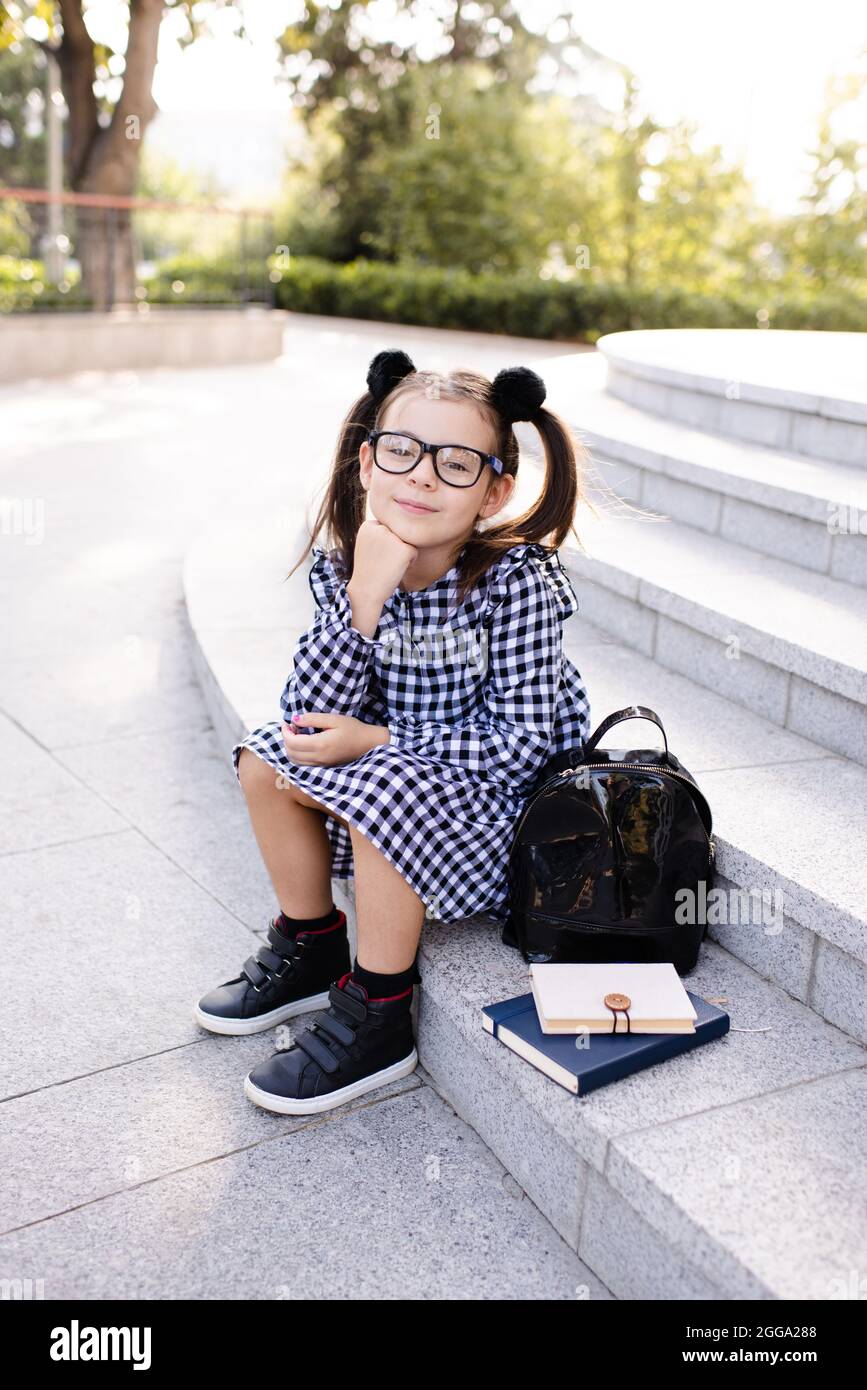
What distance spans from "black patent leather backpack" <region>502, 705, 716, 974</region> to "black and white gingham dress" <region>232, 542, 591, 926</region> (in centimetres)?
10

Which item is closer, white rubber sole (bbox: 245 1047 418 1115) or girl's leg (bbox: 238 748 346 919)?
white rubber sole (bbox: 245 1047 418 1115)

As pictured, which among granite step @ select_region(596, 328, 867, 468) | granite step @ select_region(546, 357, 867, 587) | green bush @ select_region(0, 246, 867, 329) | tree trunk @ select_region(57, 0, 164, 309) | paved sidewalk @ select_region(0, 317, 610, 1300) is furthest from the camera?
green bush @ select_region(0, 246, 867, 329)

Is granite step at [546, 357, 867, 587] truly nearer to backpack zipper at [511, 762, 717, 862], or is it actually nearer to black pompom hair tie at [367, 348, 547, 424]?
black pompom hair tie at [367, 348, 547, 424]

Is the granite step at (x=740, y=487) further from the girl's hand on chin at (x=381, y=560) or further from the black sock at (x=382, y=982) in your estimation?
the black sock at (x=382, y=982)

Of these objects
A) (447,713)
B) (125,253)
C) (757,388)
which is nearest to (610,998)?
(447,713)

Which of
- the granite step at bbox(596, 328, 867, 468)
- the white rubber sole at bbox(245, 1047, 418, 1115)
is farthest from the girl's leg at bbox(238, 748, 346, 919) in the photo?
the granite step at bbox(596, 328, 867, 468)

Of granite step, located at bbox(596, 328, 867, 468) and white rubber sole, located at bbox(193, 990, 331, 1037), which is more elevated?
granite step, located at bbox(596, 328, 867, 468)

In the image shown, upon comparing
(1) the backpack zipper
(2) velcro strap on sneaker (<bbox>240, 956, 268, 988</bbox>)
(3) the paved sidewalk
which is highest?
(1) the backpack zipper

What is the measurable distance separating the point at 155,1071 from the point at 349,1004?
40 cm

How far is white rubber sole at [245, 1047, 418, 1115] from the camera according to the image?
2.16 meters

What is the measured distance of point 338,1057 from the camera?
7.23 ft

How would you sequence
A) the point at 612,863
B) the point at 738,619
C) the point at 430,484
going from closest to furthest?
the point at 612,863 < the point at 430,484 < the point at 738,619

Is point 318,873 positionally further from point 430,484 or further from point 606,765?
point 430,484
